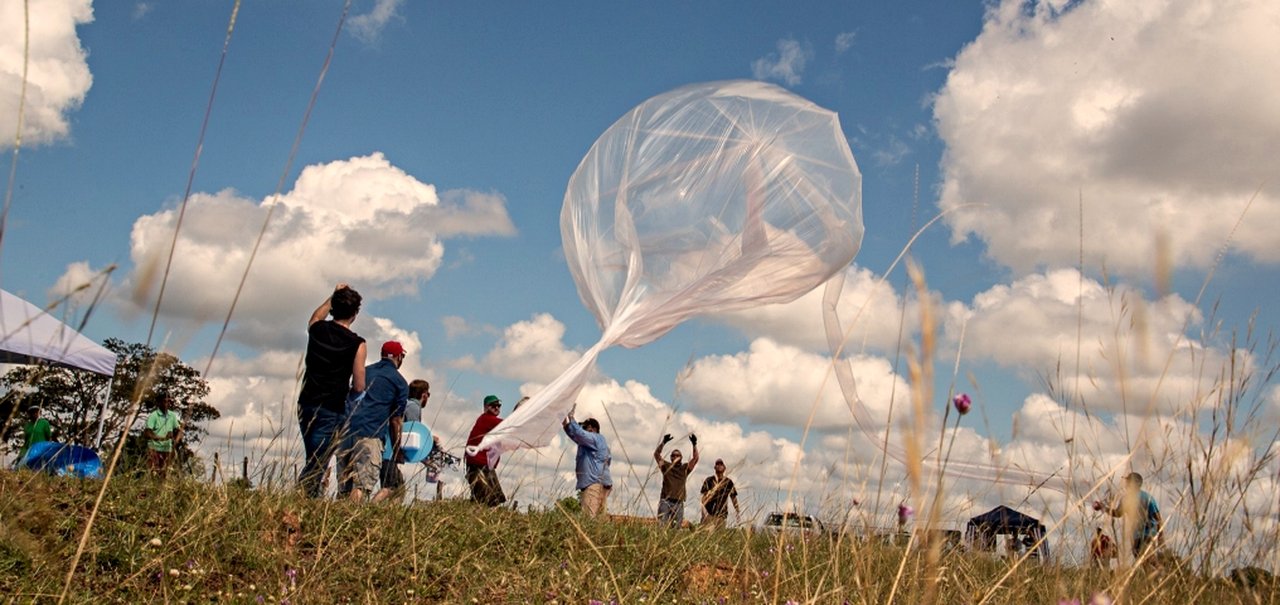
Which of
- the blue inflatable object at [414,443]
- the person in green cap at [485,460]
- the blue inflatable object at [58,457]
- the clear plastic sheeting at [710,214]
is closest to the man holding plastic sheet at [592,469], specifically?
the person in green cap at [485,460]

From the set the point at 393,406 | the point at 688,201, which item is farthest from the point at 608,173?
the point at 393,406

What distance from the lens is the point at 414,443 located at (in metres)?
7.46

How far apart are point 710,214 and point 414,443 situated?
2.90 m

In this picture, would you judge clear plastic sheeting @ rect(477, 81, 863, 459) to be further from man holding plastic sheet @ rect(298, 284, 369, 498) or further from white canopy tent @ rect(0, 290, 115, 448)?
white canopy tent @ rect(0, 290, 115, 448)

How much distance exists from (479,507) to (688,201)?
240cm

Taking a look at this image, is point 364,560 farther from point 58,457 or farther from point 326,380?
point 58,457

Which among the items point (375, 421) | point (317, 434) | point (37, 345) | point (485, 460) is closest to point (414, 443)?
point (485, 460)

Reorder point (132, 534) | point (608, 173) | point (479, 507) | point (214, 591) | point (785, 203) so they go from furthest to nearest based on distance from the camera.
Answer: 1. point (608, 173)
2. point (785, 203)
3. point (479, 507)
4. point (132, 534)
5. point (214, 591)

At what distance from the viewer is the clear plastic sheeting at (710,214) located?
640 centimetres

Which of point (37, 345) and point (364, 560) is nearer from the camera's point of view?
point (364, 560)

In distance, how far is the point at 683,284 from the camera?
21.7 ft

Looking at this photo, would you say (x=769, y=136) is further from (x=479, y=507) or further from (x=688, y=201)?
(x=479, y=507)

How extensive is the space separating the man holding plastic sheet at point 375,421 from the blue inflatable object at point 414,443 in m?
0.39

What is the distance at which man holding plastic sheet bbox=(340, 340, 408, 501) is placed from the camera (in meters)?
6.12
